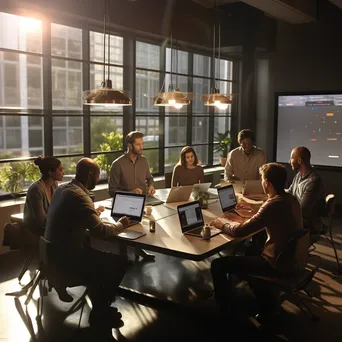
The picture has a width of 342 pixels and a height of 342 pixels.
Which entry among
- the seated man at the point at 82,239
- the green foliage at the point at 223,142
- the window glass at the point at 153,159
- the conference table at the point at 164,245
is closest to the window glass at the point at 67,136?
the window glass at the point at 153,159

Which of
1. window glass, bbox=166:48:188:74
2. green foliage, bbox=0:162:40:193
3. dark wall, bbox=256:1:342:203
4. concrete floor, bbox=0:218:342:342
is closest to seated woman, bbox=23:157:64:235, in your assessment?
concrete floor, bbox=0:218:342:342

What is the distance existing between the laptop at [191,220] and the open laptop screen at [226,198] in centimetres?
60

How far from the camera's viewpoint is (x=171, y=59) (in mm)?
8391

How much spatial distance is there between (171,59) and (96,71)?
179 cm

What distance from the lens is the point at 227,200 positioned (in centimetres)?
487

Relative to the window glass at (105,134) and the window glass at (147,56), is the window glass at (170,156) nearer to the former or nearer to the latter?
the window glass at (105,134)

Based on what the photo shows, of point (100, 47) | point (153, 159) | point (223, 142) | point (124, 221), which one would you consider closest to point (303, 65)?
point (223, 142)

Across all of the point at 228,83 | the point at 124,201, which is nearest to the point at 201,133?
the point at 228,83

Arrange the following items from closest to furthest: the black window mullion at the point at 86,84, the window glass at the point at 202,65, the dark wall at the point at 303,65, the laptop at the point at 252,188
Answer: the laptop at the point at 252,188 → the black window mullion at the point at 86,84 → the dark wall at the point at 303,65 → the window glass at the point at 202,65

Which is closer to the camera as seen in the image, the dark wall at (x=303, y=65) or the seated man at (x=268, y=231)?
the seated man at (x=268, y=231)

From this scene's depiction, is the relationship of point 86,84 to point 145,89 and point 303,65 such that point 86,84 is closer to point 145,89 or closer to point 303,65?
point 145,89

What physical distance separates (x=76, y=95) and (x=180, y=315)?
4037 mm

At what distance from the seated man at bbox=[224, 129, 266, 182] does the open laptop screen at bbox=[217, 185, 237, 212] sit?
1392mm

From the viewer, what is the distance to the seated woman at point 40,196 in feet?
14.1
